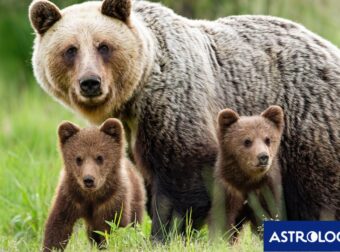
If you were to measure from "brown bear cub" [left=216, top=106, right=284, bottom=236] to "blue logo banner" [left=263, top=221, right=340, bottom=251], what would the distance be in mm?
806

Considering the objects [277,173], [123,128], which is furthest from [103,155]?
[277,173]

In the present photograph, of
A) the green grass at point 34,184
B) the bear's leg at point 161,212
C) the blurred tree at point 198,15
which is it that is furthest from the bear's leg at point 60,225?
the blurred tree at point 198,15

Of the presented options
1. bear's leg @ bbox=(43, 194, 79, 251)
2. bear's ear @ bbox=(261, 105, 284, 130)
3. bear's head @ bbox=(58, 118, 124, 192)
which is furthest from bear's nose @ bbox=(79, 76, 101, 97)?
bear's ear @ bbox=(261, 105, 284, 130)

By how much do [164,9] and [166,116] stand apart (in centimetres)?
117

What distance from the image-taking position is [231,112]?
27.4ft

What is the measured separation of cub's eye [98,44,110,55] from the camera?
850 cm

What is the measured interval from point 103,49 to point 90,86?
1.46 ft

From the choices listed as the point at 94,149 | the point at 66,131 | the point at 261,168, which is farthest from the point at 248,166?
the point at 66,131

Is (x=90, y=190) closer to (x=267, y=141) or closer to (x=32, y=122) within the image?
(x=267, y=141)

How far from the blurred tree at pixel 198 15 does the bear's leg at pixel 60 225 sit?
5410 millimetres

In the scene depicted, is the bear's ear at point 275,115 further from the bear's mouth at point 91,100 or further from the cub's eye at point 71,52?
the cub's eye at point 71,52

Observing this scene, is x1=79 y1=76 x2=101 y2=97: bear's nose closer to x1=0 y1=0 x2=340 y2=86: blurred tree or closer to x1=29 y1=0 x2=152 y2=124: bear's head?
x1=29 y1=0 x2=152 y2=124: bear's head

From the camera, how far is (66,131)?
8.10 metres

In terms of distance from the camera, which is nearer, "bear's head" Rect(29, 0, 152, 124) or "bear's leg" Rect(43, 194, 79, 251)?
"bear's leg" Rect(43, 194, 79, 251)
